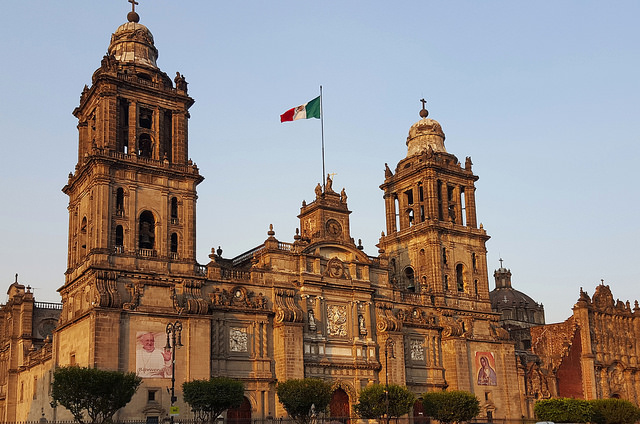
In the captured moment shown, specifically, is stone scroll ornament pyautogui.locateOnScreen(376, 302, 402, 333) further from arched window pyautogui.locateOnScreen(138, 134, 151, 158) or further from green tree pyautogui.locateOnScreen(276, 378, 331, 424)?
arched window pyautogui.locateOnScreen(138, 134, 151, 158)

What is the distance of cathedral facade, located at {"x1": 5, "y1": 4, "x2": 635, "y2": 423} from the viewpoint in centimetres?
5072

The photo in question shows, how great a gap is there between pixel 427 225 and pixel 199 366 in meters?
27.0

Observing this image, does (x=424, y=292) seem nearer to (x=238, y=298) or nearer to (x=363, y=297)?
(x=363, y=297)

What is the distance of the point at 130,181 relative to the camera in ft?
177

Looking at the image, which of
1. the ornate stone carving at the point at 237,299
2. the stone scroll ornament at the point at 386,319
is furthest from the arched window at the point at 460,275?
the ornate stone carving at the point at 237,299

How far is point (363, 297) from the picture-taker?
6188cm

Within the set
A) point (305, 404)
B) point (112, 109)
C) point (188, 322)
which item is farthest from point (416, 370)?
point (112, 109)

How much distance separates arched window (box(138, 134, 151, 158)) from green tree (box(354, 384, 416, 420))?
2348 cm

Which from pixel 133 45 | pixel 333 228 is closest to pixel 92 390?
pixel 333 228

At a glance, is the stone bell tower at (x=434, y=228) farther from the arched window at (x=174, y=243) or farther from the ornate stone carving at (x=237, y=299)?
the arched window at (x=174, y=243)

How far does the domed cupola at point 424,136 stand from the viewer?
Result: 246ft

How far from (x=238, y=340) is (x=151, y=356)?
22.9 feet

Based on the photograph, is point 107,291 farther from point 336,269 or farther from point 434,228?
point 434,228

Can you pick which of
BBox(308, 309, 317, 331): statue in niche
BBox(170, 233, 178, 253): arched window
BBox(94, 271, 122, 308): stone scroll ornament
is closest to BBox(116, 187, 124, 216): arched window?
BBox(170, 233, 178, 253): arched window
